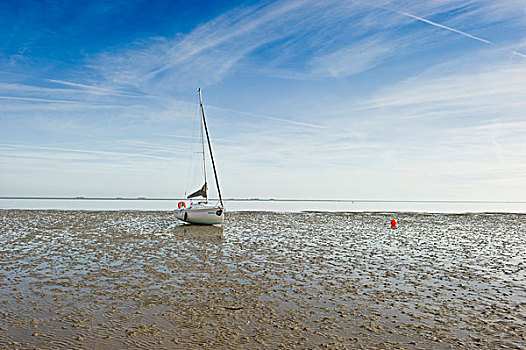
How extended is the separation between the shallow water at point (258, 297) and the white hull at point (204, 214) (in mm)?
14055

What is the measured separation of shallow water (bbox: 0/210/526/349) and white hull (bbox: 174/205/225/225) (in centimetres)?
1405

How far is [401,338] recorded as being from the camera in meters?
9.48

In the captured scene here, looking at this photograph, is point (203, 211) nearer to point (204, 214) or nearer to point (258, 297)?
point (204, 214)

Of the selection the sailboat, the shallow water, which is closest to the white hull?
the sailboat

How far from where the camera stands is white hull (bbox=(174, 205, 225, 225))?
39.5 metres

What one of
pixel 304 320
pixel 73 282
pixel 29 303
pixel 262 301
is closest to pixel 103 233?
pixel 73 282

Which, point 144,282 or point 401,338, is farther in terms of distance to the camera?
point 144,282

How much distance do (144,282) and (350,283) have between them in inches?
333

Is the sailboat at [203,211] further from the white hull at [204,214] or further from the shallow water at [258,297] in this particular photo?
the shallow water at [258,297]

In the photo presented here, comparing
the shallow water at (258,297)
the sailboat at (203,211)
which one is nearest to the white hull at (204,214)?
the sailboat at (203,211)

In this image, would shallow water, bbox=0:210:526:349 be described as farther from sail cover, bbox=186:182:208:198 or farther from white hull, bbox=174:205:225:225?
sail cover, bbox=186:182:208:198

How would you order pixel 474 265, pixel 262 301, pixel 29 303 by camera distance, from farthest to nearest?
pixel 474 265 → pixel 262 301 → pixel 29 303

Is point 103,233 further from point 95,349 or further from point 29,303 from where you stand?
point 95,349

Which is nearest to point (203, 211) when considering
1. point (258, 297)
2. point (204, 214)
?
point (204, 214)
